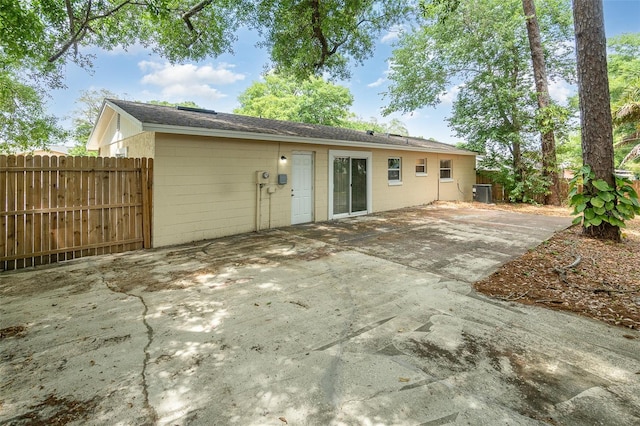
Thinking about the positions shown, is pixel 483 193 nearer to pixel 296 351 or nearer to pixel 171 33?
pixel 171 33

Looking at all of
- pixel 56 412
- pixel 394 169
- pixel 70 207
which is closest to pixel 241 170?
pixel 70 207

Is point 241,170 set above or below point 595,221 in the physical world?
above

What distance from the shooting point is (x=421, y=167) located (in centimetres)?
1356

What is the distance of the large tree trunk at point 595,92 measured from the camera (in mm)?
6145

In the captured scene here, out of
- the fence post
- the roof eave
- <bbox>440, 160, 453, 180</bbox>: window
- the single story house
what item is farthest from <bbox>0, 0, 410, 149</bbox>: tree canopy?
<bbox>440, 160, 453, 180</bbox>: window

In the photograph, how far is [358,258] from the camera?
5.65 metres

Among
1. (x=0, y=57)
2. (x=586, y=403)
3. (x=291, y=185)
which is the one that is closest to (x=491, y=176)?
(x=291, y=185)

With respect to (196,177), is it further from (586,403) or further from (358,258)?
(586,403)

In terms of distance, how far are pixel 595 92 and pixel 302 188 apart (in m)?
6.87

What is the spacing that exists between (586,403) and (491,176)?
15.5m

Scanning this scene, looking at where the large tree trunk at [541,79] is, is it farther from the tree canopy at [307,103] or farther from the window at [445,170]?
the tree canopy at [307,103]

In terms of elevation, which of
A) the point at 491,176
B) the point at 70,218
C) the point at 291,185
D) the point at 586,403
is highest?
the point at 491,176

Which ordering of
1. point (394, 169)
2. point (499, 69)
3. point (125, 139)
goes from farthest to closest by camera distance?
point (499, 69), point (394, 169), point (125, 139)

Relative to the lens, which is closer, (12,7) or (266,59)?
(12,7)
